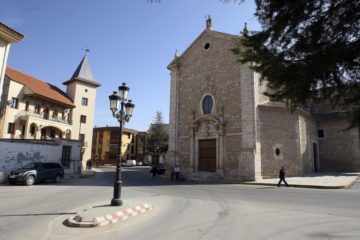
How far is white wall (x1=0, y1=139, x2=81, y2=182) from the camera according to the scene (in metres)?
20.5

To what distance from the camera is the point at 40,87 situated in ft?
125

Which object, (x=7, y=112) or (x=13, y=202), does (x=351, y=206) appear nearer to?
(x=13, y=202)

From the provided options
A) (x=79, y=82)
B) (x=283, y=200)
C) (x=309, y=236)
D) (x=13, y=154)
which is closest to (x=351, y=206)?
(x=283, y=200)

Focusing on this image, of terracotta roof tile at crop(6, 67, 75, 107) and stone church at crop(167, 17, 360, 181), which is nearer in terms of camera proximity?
stone church at crop(167, 17, 360, 181)

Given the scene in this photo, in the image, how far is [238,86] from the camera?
24.1 metres

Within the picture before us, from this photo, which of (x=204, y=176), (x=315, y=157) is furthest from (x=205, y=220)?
(x=315, y=157)

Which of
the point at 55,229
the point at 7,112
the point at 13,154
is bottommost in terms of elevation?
the point at 55,229

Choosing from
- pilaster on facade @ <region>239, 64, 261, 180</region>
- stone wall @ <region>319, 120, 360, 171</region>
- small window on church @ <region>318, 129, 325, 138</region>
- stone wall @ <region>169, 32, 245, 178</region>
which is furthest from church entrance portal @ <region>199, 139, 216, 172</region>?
small window on church @ <region>318, 129, 325, 138</region>

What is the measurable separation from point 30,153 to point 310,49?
23.3m

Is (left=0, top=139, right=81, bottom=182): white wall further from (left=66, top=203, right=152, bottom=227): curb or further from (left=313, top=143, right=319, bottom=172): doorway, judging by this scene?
(left=313, top=143, right=319, bottom=172): doorway

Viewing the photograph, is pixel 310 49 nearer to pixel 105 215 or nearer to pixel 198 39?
pixel 105 215

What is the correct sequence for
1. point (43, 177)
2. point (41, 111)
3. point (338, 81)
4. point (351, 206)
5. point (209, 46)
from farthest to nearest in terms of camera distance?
point (41, 111), point (209, 46), point (43, 177), point (351, 206), point (338, 81)

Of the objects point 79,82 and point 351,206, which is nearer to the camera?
point 351,206

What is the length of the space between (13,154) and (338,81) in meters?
22.4
